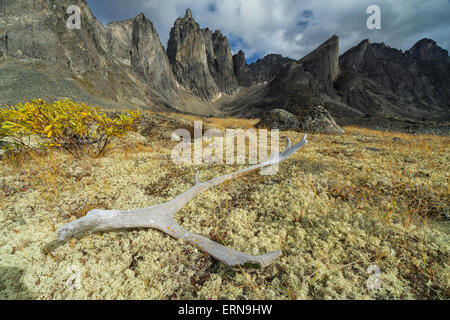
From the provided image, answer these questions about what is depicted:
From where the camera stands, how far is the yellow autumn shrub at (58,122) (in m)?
3.30

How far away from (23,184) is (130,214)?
2.84 m

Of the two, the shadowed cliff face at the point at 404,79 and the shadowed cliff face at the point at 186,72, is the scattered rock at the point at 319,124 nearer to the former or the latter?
the shadowed cliff face at the point at 186,72

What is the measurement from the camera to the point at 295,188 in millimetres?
3355

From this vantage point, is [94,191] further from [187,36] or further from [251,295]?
[187,36]

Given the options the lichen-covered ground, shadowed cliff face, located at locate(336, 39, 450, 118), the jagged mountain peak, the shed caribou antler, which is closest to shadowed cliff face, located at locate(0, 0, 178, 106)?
the lichen-covered ground

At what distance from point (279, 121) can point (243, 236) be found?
1177 centimetres

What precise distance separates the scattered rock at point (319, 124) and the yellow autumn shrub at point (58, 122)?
10.5 m

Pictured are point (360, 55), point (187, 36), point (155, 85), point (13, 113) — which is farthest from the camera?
point (360, 55)

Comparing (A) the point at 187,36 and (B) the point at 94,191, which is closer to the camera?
(B) the point at 94,191

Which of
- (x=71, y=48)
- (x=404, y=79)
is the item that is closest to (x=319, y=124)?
(x=71, y=48)

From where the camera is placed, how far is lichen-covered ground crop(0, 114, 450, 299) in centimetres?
166


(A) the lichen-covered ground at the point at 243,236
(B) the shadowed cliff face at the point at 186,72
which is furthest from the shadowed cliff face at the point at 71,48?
(A) the lichen-covered ground at the point at 243,236

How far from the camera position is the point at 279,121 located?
12781 millimetres
